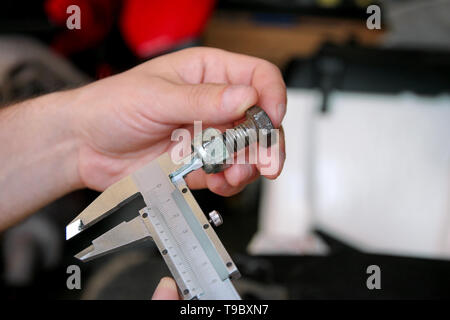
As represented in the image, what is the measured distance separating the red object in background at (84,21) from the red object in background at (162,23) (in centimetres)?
6

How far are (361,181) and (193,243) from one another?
28.2 inches

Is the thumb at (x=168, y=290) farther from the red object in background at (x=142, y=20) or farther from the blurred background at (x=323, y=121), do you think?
the red object in background at (x=142, y=20)

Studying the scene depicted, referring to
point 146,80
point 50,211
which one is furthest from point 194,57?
point 50,211

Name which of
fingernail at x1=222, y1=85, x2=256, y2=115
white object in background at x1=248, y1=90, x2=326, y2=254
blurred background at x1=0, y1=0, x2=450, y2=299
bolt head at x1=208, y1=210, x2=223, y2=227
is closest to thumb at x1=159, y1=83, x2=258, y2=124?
fingernail at x1=222, y1=85, x2=256, y2=115

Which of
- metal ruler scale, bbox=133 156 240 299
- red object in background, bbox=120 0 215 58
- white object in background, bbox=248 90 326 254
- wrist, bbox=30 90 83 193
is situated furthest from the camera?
white object in background, bbox=248 90 326 254

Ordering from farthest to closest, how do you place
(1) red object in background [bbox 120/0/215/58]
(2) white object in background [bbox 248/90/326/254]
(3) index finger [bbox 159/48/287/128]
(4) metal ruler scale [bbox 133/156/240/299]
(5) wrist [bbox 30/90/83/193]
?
(2) white object in background [bbox 248/90/326/254] < (1) red object in background [bbox 120/0/215/58] < (5) wrist [bbox 30/90/83/193] < (3) index finger [bbox 159/48/287/128] < (4) metal ruler scale [bbox 133/156/240/299]

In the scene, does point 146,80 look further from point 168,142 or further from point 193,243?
point 193,243

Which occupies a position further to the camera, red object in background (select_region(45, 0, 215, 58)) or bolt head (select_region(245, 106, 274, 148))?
red object in background (select_region(45, 0, 215, 58))

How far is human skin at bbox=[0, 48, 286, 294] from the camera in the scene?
1.64 ft

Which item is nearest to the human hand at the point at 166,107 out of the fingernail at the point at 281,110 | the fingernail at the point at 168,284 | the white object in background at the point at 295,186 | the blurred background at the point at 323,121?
the fingernail at the point at 281,110

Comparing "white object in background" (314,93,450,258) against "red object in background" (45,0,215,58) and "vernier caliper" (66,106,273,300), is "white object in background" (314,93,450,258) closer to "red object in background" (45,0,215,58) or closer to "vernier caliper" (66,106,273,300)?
"red object in background" (45,0,215,58)

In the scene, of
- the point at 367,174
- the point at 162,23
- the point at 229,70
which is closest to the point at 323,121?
the point at 367,174

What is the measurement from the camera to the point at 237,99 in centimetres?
46

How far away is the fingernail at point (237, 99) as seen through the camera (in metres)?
0.46
